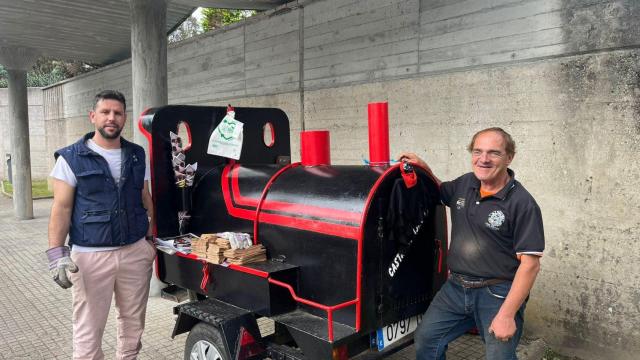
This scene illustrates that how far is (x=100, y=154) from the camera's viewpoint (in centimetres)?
307

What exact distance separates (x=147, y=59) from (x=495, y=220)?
438 centimetres

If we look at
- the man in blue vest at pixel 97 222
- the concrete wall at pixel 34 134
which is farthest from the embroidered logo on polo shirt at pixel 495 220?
the concrete wall at pixel 34 134

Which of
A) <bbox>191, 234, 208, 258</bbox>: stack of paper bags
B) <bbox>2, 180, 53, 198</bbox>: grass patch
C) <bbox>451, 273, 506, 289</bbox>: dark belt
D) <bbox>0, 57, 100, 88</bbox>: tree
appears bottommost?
<bbox>2, 180, 53, 198</bbox>: grass patch

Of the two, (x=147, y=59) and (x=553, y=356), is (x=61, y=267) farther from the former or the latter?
(x=553, y=356)

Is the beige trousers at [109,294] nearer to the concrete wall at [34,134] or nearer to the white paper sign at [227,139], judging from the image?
the white paper sign at [227,139]

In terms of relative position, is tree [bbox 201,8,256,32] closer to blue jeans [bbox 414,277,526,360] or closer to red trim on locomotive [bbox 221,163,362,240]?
red trim on locomotive [bbox 221,163,362,240]

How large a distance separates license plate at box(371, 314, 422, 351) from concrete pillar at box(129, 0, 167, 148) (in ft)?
12.2

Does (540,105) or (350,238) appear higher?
(540,105)

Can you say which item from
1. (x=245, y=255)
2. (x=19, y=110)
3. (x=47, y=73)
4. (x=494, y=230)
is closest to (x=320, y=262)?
→ (x=245, y=255)

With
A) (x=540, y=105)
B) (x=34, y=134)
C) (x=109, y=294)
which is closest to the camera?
(x=109, y=294)

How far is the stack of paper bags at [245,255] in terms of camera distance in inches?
115

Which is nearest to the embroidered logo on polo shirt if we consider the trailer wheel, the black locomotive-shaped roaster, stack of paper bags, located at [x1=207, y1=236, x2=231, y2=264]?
the black locomotive-shaped roaster

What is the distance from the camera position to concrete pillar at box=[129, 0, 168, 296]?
5.39 metres

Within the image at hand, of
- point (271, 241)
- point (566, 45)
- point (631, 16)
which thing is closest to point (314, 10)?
point (566, 45)
